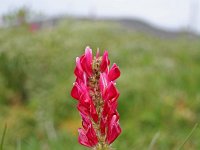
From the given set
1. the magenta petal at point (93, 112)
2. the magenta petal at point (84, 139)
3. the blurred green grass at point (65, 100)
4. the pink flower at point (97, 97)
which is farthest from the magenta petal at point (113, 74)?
the blurred green grass at point (65, 100)

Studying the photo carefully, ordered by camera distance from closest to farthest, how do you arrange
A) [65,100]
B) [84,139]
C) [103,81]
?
1. [103,81]
2. [84,139]
3. [65,100]

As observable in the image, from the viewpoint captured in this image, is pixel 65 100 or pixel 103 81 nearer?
pixel 103 81

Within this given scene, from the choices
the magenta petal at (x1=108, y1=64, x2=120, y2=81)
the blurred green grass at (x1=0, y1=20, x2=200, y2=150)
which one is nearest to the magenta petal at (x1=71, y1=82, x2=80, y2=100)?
the magenta petal at (x1=108, y1=64, x2=120, y2=81)

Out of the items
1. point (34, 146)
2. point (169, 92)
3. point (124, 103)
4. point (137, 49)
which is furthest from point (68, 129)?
point (137, 49)

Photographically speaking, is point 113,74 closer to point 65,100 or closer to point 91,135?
point 91,135

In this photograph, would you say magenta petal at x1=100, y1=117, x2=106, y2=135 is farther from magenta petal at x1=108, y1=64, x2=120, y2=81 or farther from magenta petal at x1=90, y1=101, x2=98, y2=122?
magenta petal at x1=108, y1=64, x2=120, y2=81

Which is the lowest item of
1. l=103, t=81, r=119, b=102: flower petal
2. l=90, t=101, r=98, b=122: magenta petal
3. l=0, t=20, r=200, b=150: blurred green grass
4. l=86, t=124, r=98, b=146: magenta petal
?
l=86, t=124, r=98, b=146: magenta petal

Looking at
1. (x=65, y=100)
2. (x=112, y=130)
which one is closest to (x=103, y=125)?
(x=112, y=130)

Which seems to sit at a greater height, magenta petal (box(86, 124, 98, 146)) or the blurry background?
the blurry background

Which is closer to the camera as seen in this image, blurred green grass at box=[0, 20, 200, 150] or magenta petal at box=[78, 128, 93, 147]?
magenta petal at box=[78, 128, 93, 147]
